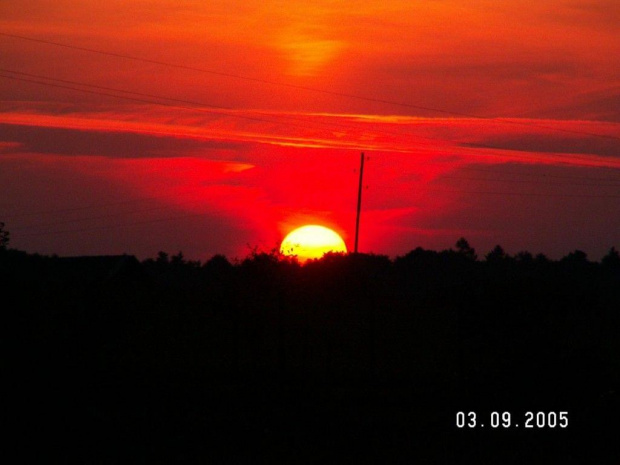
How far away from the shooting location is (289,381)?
58.6 ft

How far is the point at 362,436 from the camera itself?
14.4 meters

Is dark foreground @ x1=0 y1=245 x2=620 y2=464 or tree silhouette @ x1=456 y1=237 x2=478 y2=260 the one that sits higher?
tree silhouette @ x1=456 y1=237 x2=478 y2=260

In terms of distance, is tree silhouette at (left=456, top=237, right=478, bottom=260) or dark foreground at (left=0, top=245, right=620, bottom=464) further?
tree silhouette at (left=456, top=237, right=478, bottom=260)

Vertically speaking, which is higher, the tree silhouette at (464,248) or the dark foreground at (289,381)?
the tree silhouette at (464,248)

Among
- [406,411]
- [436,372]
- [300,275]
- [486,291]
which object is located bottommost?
[406,411]

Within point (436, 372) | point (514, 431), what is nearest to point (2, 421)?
point (514, 431)

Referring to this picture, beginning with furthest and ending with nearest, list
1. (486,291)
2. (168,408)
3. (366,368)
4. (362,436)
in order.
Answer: (486,291) → (366,368) → (168,408) → (362,436)

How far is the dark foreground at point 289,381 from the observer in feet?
44.4

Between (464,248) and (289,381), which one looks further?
(464,248)

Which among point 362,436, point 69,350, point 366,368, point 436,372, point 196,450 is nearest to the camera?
point 196,450

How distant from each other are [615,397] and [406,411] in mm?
3786

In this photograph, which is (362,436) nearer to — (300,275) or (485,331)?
(485,331)

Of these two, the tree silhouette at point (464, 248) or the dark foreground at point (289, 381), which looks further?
the tree silhouette at point (464, 248)

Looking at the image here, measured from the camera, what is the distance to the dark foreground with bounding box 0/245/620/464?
13.5 metres
